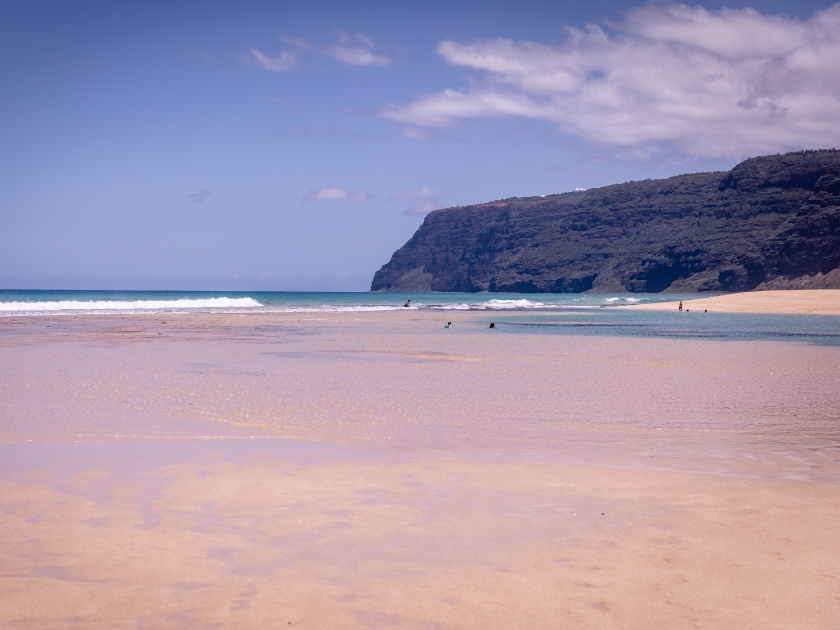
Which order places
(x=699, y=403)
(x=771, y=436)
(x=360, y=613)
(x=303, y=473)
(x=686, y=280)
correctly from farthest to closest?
(x=686, y=280)
(x=699, y=403)
(x=771, y=436)
(x=303, y=473)
(x=360, y=613)

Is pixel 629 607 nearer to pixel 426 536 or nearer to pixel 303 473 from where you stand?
pixel 426 536

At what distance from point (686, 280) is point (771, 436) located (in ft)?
637

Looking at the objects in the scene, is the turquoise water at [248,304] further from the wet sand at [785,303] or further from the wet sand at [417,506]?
the wet sand at [417,506]

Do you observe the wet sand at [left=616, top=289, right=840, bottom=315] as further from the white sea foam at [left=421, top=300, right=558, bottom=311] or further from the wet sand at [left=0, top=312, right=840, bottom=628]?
the wet sand at [left=0, top=312, right=840, bottom=628]

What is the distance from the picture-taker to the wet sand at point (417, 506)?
14.2ft

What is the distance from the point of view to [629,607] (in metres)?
4.28

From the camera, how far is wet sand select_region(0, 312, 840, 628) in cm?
432

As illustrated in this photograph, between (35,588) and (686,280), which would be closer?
(35,588)

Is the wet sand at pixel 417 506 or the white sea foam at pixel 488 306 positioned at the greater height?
the white sea foam at pixel 488 306

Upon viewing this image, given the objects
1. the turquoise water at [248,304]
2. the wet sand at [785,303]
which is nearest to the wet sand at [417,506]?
the wet sand at [785,303]

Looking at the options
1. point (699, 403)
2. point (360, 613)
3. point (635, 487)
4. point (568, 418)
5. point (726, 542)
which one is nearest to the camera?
point (360, 613)

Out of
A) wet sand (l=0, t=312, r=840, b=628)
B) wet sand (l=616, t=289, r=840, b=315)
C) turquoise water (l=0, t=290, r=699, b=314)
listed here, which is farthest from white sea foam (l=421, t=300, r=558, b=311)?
wet sand (l=0, t=312, r=840, b=628)

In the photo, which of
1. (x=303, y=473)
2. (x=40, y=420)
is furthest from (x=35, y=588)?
(x=40, y=420)

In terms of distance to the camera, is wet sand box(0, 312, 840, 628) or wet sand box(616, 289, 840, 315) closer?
wet sand box(0, 312, 840, 628)
